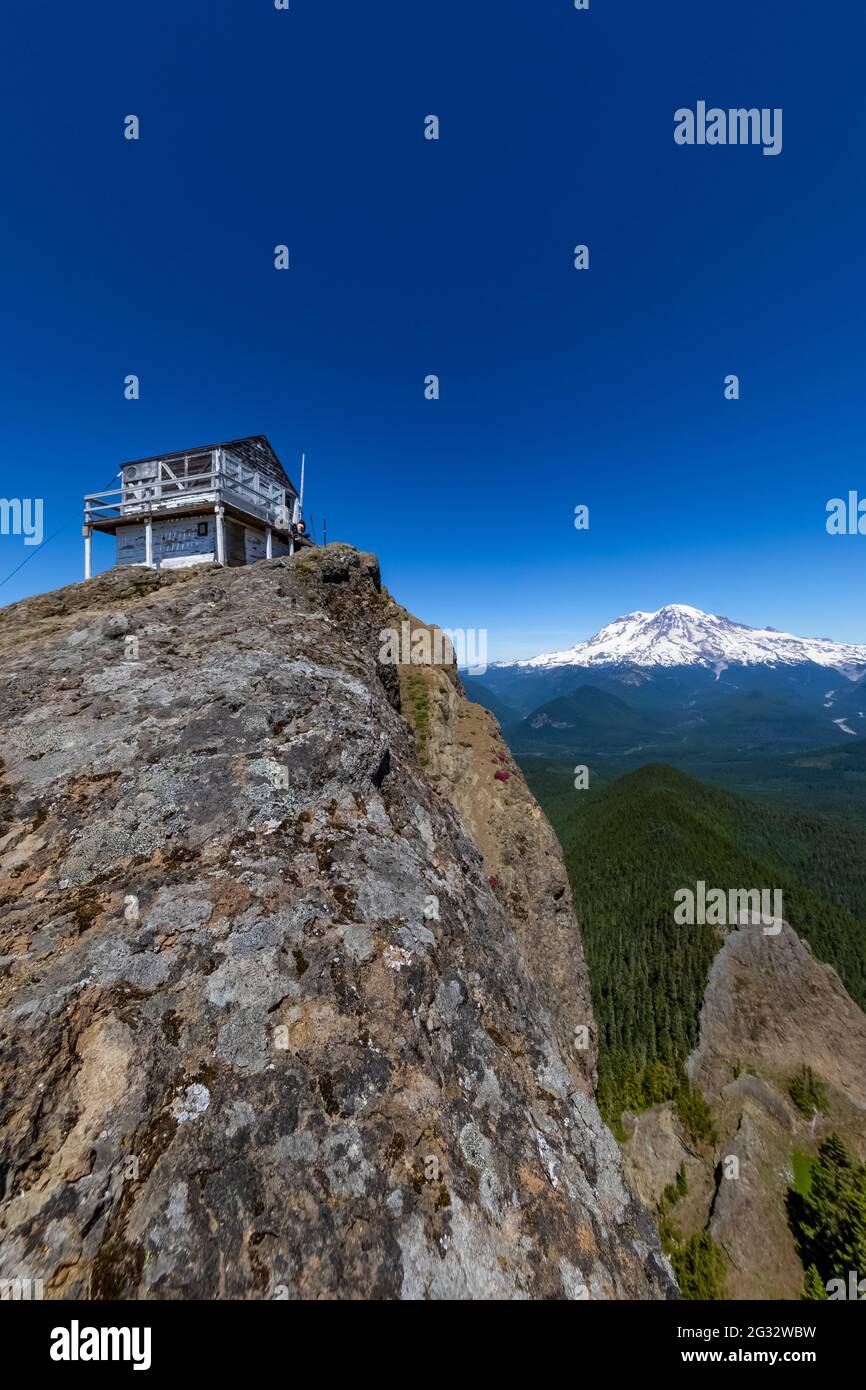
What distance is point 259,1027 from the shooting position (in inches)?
201

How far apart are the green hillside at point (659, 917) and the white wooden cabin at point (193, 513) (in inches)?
2611

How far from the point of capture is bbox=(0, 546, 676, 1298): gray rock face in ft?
12.4

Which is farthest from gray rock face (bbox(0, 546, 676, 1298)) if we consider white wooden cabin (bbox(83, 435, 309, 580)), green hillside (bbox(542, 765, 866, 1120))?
green hillside (bbox(542, 765, 866, 1120))

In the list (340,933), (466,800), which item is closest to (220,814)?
(340,933)

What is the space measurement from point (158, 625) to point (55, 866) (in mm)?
6743

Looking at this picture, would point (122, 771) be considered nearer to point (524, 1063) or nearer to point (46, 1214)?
point (46, 1214)

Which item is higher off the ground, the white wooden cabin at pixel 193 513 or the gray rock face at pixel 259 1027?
the white wooden cabin at pixel 193 513

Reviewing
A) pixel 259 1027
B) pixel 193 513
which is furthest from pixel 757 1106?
pixel 193 513

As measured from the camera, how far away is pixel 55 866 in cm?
651

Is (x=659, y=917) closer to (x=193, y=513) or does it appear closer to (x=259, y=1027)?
(x=193, y=513)

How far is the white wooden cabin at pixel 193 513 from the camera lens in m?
25.8

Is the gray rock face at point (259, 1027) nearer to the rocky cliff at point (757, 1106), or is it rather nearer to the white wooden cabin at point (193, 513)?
the white wooden cabin at point (193, 513)

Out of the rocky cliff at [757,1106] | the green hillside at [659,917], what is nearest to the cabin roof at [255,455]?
the rocky cliff at [757,1106]

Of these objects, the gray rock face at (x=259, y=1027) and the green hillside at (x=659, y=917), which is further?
the green hillside at (x=659, y=917)
